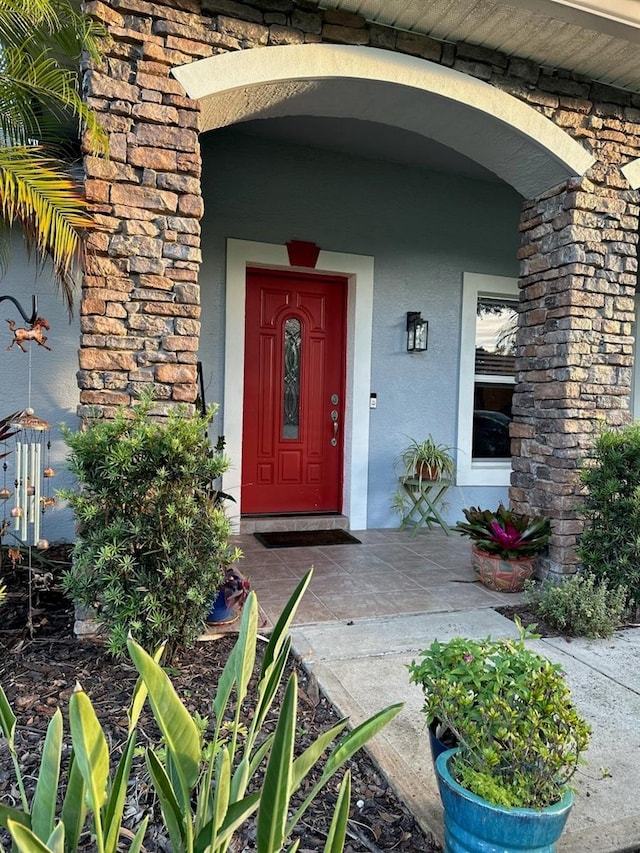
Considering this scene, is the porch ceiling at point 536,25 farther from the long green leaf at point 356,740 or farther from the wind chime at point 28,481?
the long green leaf at point 356,740

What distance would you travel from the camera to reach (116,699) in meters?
2.17

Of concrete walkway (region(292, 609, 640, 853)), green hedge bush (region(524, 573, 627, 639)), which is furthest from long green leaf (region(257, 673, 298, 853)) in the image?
green hedge bush (region(524, 573, 627, 639))

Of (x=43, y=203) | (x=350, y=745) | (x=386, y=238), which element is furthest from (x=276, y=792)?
(x=386, y=238)

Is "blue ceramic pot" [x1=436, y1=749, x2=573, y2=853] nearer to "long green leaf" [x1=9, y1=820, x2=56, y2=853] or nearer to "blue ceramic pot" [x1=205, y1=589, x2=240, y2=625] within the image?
"long green leaf" [x1=9, y1=820, x2=56, y2=853]

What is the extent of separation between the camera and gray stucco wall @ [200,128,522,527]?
458 centimetres

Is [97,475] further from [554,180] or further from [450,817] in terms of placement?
[554,180]

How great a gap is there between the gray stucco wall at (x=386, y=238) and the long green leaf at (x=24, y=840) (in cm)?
390

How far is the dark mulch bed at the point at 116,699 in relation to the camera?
5.17ft

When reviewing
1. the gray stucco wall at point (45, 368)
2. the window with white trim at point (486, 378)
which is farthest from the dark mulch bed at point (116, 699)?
the window with white trim at point (486, 378)

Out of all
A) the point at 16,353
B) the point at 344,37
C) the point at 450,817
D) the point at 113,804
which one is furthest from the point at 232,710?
the point at 344,37

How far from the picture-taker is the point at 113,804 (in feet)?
3.33

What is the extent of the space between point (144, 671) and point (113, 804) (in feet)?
0.93

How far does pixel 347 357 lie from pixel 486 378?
147 cm

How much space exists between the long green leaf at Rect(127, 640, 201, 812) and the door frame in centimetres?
362
